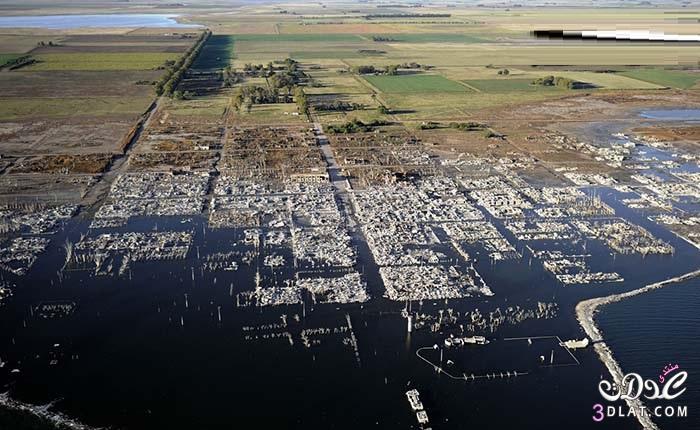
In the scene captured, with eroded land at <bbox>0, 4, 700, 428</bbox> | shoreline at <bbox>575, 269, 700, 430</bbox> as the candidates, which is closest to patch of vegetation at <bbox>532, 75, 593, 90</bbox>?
eroded land at <bbox>0, 4, 700, 428</bbox>

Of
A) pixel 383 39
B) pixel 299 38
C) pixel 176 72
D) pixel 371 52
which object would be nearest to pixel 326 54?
pixel 371 52

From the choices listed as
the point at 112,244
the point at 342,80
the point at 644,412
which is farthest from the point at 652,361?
the point at 342,80

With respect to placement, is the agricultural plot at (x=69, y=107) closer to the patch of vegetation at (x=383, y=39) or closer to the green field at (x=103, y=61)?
the green field at (x=103, y=61)

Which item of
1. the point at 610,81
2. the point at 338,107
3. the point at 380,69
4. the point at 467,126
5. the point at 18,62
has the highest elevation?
the point at 18,62

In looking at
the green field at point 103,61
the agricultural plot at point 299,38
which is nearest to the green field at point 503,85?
the green field at point 103,61

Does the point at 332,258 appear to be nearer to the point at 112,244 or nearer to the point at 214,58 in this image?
the point at 112,244

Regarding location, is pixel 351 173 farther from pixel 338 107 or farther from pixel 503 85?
pixel 503 85
